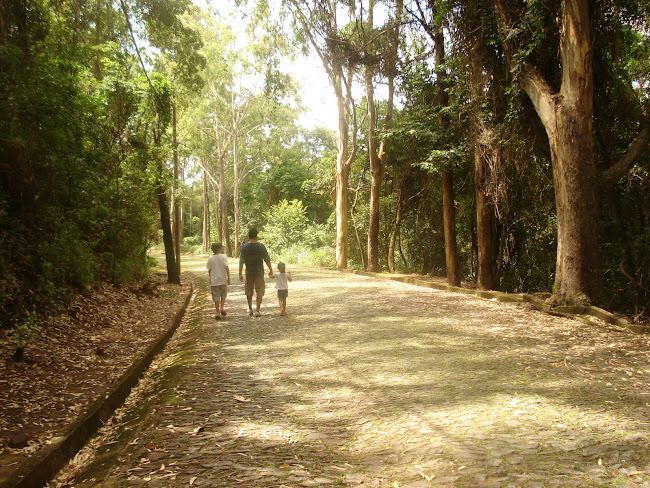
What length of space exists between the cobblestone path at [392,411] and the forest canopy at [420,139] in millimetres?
3276

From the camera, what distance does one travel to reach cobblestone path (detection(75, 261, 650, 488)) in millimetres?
3486

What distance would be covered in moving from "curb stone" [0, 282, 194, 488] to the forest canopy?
2353 mm

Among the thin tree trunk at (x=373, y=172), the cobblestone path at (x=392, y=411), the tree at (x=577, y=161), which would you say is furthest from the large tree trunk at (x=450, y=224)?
the cobblestone path at (x=392, y=411)

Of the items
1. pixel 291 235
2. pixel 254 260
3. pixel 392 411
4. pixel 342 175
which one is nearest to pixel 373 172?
pixel 342 175

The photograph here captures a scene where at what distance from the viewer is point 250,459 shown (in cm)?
378

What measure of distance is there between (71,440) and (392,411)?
2834mm

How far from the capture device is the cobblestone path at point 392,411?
3486 millimetres

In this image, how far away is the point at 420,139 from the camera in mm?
16797

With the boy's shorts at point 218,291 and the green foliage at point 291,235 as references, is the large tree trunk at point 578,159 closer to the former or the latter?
the boy's shorts at point 218,291

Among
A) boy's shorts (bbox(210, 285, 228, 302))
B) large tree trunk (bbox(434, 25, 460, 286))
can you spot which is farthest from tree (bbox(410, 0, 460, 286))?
boy's shorts (bbox(210, 285, 228, 302))

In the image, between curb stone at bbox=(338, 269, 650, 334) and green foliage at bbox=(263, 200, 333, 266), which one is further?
green foliage at bbox=(263, 200, 333, 266)

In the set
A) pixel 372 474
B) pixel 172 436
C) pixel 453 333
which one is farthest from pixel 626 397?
pixel 172 436

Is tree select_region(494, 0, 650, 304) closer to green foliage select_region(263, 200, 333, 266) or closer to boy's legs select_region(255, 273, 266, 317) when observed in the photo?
boy's legs select_region(255, 273, 266, 317)

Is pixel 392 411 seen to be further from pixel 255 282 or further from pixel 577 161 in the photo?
pixel 577 161
